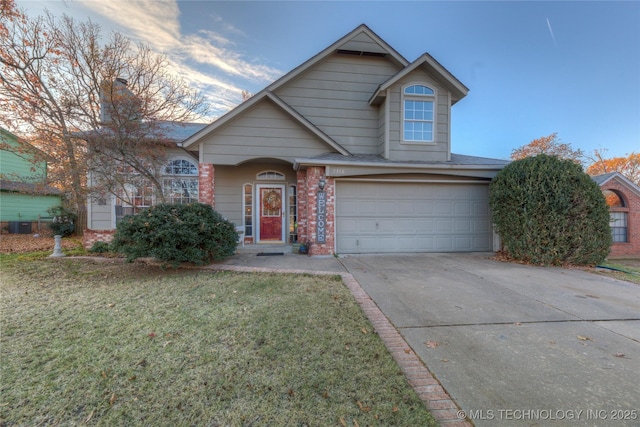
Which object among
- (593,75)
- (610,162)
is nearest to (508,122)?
(593,75)

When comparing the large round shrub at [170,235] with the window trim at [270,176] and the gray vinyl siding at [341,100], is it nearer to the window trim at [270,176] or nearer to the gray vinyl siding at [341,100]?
the window trim at [270,176]

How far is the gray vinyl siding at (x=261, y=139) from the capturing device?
7.96 meters

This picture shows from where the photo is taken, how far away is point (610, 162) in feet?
81.9

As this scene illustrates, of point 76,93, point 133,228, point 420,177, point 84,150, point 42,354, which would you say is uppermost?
point 76,93

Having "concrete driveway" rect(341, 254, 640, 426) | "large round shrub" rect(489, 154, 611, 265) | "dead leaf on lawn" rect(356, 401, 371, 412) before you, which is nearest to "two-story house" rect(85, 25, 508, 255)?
"large round shrub" rect(489, 154, 611, 265)

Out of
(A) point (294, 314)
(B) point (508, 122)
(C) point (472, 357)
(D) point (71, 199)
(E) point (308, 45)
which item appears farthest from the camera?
(B) point (508, 122)

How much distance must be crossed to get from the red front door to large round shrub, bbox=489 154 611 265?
7.54 m

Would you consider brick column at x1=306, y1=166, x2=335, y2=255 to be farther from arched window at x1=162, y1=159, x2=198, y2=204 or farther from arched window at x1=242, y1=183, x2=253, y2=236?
arched window at x1=162, y1=159, x2=198, y2=204

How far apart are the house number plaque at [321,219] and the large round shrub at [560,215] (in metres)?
5.40

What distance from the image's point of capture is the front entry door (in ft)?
32.5

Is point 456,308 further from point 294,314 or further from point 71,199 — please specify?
point 71,199

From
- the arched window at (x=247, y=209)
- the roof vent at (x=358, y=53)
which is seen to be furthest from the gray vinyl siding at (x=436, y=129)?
the arched window at (x=247, y=209)

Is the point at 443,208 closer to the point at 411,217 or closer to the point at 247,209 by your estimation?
the point at 411,217

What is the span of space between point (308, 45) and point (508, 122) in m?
20.6
